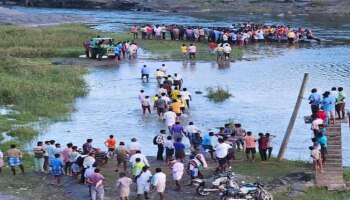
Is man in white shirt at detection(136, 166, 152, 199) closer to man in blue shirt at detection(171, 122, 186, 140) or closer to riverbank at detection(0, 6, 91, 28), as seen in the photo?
man in blue shirt at detection(171, 122, 186, 140)

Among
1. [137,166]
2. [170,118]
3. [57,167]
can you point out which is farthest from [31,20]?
[137,166]

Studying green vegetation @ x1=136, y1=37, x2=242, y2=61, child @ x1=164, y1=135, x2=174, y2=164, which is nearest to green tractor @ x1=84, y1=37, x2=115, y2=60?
green vegetation @ x1=136, y1=37, x2=242, y2=61

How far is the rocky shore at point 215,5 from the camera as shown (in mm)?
91275

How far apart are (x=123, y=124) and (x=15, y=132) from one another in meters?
4.80

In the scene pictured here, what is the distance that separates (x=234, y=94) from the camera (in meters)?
38.5

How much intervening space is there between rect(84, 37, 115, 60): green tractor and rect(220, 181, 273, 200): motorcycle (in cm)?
3033

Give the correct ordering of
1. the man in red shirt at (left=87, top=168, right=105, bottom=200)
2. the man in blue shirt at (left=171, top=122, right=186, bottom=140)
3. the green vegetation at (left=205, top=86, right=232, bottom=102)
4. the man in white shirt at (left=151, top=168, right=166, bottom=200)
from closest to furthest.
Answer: the man in red shirt at (left=87, top=168, right=105, bottom=200)
the man in white shirt at (left=151, top=168, right=166, bottom=200)
the man in blue shirt at (left=171, top=122, right=186, bottom=140)
the green vegetation at (left=205, top=86, right=232, bottom=102)

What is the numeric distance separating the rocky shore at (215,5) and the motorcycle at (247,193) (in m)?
69.5

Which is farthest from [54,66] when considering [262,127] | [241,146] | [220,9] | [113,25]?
[220,9]

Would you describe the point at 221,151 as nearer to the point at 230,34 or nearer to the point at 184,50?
the point at 184,50

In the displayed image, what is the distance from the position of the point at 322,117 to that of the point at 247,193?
676 centimetres

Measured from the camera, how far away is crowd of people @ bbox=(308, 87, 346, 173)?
23.4m

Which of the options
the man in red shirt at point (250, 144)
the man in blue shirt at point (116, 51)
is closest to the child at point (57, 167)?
the man in red shirt at point (250, 144)

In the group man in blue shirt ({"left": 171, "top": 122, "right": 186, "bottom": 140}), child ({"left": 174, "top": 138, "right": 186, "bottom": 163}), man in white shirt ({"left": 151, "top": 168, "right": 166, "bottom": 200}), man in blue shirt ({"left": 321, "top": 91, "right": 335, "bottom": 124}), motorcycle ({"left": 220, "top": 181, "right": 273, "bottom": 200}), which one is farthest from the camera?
man in blue shirt ({"left": 321, "top": 91, "right": 335, "bottom": 124})
